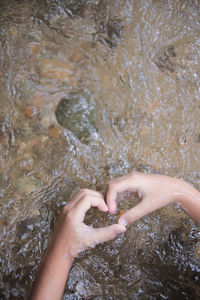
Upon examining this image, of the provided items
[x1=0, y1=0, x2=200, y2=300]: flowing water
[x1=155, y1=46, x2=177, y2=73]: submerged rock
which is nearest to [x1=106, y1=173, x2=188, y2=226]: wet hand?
[x1=0, y1=0, x2=200, y2=300]: flowing water

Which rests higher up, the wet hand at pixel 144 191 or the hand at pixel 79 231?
the wet hand at pixel 144 191

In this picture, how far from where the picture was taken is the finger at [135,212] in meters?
1.59

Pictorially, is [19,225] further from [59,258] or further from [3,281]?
[59,258]

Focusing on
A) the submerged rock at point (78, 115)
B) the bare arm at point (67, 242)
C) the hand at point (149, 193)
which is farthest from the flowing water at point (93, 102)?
the bare arm at point (67, 242)

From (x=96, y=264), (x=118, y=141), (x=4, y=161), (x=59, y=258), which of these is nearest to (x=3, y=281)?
(x=59, y=258)

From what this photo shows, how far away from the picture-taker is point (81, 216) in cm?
157

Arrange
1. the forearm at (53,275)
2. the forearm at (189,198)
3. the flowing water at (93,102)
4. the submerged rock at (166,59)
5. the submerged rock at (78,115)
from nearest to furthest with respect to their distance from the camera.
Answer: the forearm at (53,275) → the forearm at (189,198) → the flowing water at (93,102) → the submerged rock at (78,115) → the submerged rock at (166,59)

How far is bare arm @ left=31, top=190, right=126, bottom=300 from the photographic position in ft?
4.81

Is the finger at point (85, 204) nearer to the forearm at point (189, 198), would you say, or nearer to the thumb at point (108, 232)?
the thumb at point (108, 232)

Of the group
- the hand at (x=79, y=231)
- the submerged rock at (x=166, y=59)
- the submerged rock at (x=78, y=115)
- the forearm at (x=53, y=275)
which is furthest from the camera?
the submerged rock at (x=166, y=59)

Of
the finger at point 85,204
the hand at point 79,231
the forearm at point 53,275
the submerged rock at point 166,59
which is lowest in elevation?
the forearm at point 53,275

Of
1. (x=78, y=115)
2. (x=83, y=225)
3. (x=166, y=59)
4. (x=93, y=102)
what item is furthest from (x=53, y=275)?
(x=166, y=59)

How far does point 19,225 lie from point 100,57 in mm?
1742

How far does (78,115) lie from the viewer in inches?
98.7
